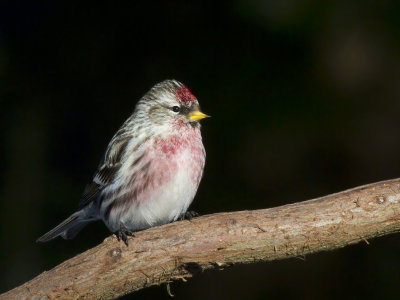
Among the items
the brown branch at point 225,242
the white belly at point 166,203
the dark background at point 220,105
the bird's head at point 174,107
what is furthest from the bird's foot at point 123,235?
the dark background at point 220,105

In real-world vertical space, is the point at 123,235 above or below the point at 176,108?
below

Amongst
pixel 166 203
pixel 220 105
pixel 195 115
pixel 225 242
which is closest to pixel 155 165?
pixel 166 203

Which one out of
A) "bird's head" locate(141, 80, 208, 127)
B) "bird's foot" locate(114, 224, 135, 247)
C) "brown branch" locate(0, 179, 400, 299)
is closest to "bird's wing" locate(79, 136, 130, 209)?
"bird's head" locate(141, 80, 208, 127)

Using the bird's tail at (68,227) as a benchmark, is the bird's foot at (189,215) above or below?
above

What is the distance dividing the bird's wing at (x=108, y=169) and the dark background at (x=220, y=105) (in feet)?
2.82

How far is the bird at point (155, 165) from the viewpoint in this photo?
3221 mm

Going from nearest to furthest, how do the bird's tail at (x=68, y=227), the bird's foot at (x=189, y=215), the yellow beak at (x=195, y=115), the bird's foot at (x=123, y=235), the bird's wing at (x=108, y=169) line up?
the bird's foot at (x=123, y=235)
the bird's foot at (x=189, y=215)
the yellow beak at (x=195, y=115)
the bird's wing at (x=108, y=169)
the bird's tail at (x=68, y=227)

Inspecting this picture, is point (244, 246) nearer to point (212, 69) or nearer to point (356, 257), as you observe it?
point (356, 257)

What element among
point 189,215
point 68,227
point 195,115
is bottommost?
point 68,227

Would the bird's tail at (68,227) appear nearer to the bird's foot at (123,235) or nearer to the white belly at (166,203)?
the white belly at (166,203)

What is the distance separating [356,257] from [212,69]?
142 cm

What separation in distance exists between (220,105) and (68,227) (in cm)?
129

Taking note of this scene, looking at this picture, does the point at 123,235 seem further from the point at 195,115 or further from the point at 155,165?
the point at 195,115

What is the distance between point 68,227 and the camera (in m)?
3.60
